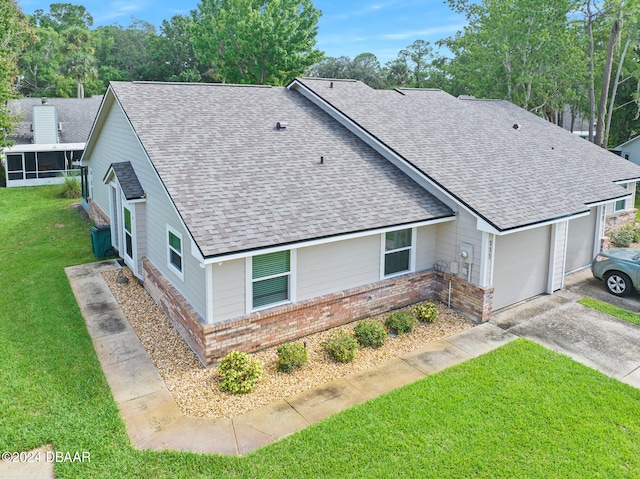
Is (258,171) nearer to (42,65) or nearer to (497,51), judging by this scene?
(497,51)

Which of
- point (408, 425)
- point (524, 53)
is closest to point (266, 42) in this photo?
point (524, 53)

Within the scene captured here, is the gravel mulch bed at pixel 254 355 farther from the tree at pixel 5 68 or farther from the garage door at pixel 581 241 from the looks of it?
the tree at pixel 5 68

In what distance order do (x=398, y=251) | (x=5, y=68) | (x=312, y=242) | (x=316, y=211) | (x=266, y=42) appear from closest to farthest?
(x=312, y=242), (x=316, y=211), (x=398, y=251), (x=5, y=68), (x=266, y=42)

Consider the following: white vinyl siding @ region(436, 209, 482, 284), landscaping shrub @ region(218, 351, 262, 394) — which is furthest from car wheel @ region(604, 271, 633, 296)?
landscaping shrub @ region(218, 351, 262, 394)

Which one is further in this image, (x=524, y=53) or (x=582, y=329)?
(x=524, y=53)

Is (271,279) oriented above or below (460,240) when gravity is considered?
below

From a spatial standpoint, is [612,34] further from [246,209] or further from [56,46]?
[56,46]
